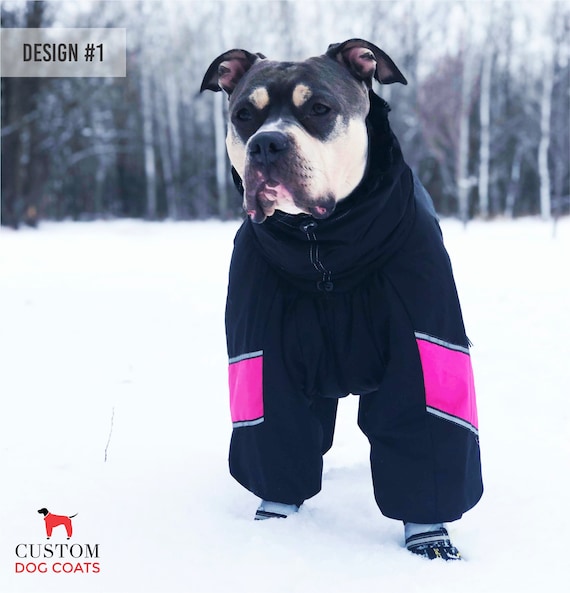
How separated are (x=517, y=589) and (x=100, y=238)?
44.6ft

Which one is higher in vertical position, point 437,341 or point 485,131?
point 485,131

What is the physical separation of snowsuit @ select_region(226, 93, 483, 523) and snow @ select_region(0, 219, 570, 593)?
0.68 ft

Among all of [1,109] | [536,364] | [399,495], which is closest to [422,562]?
[399,495]

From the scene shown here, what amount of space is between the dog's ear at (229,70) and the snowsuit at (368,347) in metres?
0.50

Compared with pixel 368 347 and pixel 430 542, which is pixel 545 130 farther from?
pixel 430 542

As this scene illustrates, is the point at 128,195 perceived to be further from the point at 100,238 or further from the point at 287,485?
the point at 287,485

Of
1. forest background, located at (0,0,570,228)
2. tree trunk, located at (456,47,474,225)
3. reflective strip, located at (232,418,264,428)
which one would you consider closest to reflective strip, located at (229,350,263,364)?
reflective strip, located at (232,418,264,428)

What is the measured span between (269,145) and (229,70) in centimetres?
59

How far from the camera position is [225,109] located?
20984mm

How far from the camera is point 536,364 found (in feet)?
14.8

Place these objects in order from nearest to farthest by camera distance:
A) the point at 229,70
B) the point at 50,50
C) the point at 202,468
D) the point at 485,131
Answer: the point at 229,70
the point at 202,468
the point at 50,50
the point at 485,131

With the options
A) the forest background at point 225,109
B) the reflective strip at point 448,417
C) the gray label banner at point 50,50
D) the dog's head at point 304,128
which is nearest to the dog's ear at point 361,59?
the dog's head at point 304,128

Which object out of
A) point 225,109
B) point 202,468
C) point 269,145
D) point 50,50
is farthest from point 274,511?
point 225,109

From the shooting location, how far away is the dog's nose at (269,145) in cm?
217
